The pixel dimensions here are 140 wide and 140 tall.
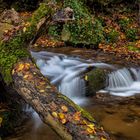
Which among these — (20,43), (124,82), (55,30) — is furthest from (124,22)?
(20,43)

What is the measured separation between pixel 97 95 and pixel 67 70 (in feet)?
5.21

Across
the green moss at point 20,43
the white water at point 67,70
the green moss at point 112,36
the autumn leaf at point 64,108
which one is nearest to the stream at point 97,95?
the white water at point 67,70

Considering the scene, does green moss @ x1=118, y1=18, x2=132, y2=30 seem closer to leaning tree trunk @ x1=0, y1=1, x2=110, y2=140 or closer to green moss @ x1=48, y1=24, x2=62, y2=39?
green moss @ x1=48, y1=24, x2=62, y2=39

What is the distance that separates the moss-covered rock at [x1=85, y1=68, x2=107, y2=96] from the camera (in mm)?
8562

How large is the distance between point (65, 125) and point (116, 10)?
12.4m

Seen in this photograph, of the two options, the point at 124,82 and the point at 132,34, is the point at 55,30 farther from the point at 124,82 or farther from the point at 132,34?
the point at 124,82

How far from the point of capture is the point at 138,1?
51.1ft

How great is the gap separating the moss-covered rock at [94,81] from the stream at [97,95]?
115mm

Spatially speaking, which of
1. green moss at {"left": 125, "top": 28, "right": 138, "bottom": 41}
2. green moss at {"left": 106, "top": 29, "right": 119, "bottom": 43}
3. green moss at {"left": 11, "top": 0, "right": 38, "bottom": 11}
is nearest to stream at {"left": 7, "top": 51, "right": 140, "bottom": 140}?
green moss at {"left": 106, "top": 29, "right": 119, "bottom": 43}

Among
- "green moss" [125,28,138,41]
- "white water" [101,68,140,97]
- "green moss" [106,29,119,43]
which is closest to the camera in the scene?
"white water" [101,68,140,97]

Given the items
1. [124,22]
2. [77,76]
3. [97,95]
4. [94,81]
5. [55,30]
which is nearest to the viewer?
[97,95]

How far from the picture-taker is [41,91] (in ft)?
15.1

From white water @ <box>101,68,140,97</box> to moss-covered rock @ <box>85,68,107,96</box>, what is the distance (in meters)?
0.23

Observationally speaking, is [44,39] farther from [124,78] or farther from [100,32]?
[124,78]
